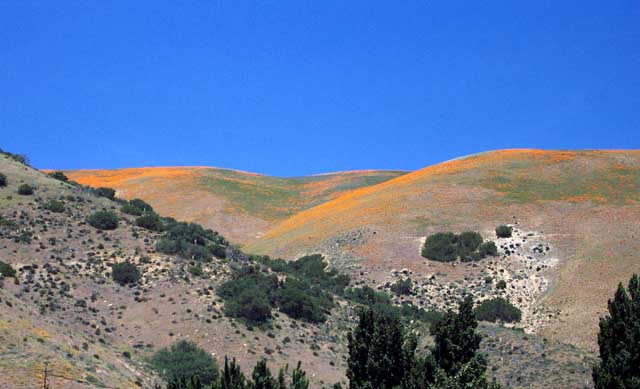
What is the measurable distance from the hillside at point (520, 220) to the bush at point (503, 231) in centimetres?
124

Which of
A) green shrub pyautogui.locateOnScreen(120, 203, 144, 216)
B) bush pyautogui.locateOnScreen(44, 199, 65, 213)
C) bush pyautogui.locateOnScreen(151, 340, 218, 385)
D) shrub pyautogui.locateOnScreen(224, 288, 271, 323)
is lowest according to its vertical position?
bush pyautogui.locateOnScreen(151, 340, 218, 385)

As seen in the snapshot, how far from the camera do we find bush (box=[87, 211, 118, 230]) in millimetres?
46844

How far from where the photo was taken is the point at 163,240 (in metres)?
46.8

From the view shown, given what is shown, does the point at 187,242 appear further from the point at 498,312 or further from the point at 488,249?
the point at 488,249

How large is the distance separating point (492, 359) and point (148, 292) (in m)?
18.8

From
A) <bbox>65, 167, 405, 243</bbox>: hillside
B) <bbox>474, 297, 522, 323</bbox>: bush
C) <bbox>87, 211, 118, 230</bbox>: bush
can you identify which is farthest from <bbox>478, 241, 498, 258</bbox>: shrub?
<bbox>65, 167, 405, 243</bbox>: hillside

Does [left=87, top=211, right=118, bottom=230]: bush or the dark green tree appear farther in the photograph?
[left=87, top=211, right=118, bottom=230]: bush

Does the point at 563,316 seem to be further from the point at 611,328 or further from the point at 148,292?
the point at 148,292

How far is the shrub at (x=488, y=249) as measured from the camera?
52188 mm

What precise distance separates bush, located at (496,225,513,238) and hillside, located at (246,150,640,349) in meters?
1.24

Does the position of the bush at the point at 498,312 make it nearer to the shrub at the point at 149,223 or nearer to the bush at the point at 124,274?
the bush at the point at 124,274

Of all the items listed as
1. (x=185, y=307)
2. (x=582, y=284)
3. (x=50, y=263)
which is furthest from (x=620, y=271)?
(x=50, y=263)

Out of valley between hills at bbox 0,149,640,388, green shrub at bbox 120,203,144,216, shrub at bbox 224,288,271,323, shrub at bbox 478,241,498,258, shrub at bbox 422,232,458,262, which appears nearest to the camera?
valley between hills at bbox 0,149,640,388

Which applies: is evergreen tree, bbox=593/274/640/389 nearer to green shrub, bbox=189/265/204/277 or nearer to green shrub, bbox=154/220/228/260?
green shrub, bbox=189/265/204/277
